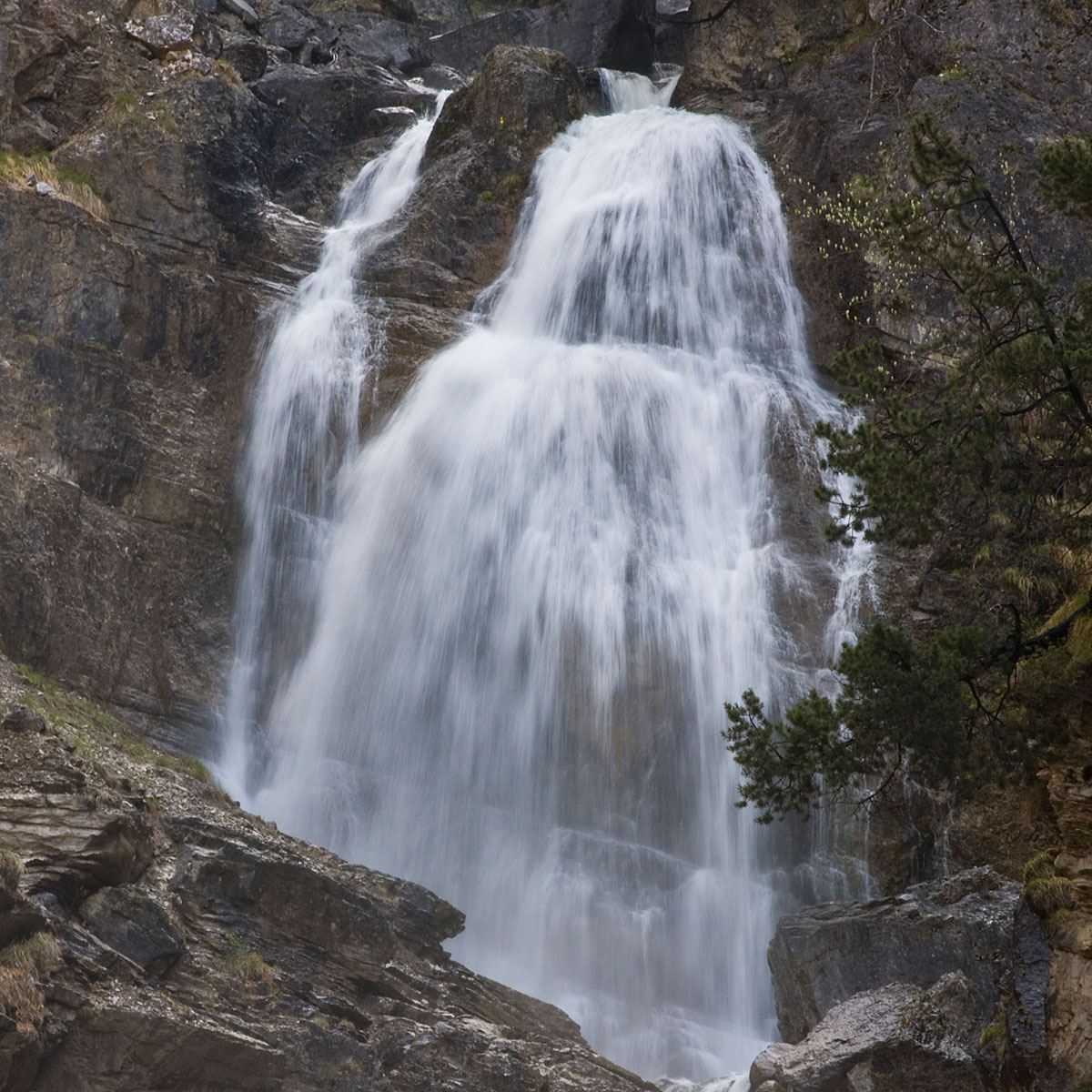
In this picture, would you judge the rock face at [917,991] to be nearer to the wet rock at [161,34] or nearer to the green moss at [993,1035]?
the green moss at [993,1035]

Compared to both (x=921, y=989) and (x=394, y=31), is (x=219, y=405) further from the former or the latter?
(x=394, y=31)

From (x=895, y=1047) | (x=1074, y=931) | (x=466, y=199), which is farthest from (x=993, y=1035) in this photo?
(x=466, y=199)

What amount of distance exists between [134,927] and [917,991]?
20.6 feet

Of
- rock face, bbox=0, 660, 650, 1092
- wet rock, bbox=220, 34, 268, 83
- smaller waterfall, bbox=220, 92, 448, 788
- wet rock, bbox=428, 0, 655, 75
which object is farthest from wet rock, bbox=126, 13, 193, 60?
rock face, bbox=0, 660, 650, 1092

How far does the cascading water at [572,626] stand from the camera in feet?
46.2

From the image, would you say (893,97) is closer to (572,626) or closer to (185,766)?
(572,626)

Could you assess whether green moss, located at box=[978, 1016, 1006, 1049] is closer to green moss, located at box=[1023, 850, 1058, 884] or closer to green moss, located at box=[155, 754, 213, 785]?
green moss, located at box=[1023, 850, 1058, 884]

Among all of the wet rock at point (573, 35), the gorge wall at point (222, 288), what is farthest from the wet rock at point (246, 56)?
the wet rock at point (573, 35)

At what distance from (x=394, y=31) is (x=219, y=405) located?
16959mm

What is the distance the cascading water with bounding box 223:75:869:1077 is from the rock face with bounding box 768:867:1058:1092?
2.32m

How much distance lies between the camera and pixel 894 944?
10852 mm

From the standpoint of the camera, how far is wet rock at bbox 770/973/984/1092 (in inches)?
357

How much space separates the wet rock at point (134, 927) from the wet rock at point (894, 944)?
5.64m

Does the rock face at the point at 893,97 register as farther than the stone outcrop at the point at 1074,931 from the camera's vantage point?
Yes
